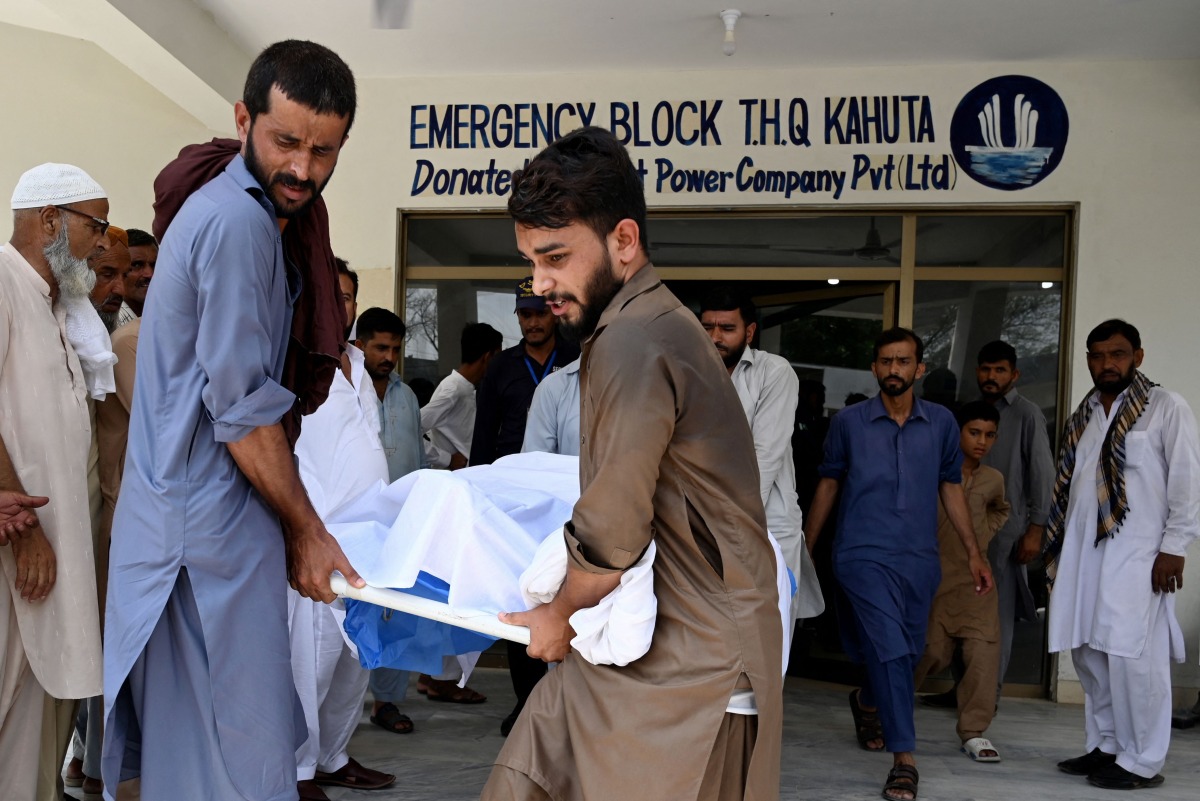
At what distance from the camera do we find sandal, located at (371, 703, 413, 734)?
5438 millimetres

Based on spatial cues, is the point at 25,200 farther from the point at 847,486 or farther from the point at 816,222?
the point at 816,222

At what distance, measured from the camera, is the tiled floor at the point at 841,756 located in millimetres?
4727

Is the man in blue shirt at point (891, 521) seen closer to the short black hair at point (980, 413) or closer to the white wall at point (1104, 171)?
the short black hair at point (980, 413)

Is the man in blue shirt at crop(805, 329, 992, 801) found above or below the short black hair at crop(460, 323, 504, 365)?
below

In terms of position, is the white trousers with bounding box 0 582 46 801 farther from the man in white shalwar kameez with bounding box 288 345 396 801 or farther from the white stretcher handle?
the white stretcher handle

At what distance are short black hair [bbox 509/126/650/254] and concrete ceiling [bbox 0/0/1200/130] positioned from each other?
3.93 meters

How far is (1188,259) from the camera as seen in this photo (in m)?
6.23

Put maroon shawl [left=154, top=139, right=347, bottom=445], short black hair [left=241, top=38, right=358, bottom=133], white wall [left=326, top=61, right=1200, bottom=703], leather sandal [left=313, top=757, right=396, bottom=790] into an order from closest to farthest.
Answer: short black hair [left=241, top=38, right=358, bottom=133] → maroon shawl [left=154, top=139, right=347, bottom=445] → leather sandal [left=313, top=757, right=396, bottom=790] → white wall [left=326, top=61, right=1200, bottom=703]

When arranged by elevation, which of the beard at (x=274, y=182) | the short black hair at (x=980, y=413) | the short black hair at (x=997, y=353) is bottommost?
the short black hair at (x=980, y=413)

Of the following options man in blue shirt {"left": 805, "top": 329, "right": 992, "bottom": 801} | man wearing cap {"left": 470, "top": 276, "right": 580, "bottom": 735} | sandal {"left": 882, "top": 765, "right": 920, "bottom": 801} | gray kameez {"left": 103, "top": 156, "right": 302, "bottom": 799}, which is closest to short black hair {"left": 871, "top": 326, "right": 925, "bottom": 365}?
man in blue shirt {"left": 805, "top": 329, "right": 992, "bottom": 801}

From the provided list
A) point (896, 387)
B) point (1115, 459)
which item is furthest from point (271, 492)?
point (1115, 459)

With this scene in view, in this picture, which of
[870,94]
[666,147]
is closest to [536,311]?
[666,147]

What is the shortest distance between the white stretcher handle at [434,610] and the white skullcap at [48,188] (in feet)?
5.94

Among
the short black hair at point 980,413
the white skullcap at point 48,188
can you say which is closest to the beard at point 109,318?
the white skullcap at point 48,188
